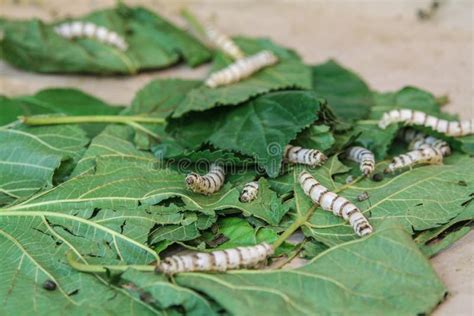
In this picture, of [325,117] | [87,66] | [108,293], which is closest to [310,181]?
[325,117]

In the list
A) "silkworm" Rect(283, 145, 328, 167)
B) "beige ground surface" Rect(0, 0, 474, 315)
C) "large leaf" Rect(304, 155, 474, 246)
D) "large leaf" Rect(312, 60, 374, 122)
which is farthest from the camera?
"beige ground surface" Rect(0, 0, 474, 315)

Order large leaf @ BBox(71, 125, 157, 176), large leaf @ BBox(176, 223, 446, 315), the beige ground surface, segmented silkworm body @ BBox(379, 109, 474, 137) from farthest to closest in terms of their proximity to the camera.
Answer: the beige ground surface → segmented silkworm body @ BBox(379, 109, 474, 137) → large leaf @ BBox(71, 125, 157, 176) → large leaf @ BBox(176, 223, 446, 315)

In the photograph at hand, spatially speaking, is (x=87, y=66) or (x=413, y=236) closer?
(x=413, y=236)

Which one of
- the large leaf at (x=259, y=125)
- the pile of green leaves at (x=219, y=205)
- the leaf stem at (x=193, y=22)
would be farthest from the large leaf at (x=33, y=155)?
the leaf stem at (x=193, y=22)

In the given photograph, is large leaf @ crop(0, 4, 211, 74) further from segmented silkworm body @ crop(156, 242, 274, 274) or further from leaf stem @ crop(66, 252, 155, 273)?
segmented silkworm body @ crop(156, 242, 274, 274)

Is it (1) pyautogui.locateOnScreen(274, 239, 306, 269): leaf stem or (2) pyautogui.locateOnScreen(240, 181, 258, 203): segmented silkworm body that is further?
(2) pyautogui.locateOnScreen(240, 181, 258, 203): segmented silkworm body

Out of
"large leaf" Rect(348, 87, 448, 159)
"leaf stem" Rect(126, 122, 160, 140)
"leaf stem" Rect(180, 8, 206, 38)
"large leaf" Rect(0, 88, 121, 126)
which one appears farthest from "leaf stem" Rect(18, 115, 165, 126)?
"leaf stem" Rect(180, 8, 206, 38)

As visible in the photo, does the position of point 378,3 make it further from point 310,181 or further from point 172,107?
point 310,181
